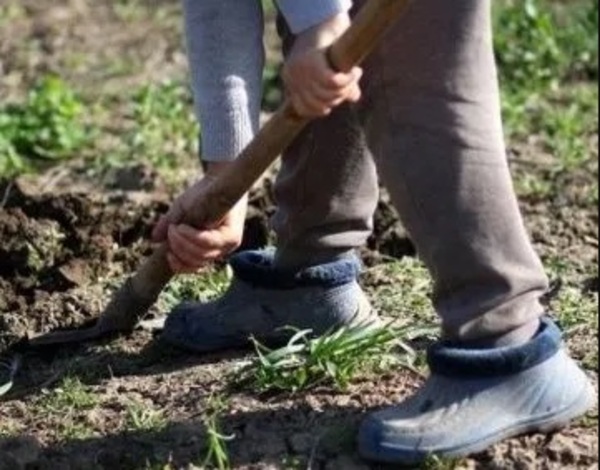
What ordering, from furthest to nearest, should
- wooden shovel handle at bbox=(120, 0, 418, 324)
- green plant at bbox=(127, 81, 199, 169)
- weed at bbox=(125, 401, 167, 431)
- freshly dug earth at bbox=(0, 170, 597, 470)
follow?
green plant at bbox=(127, 81, 199, 169) < weed at bbox=(125, 401, 167, 431) < freshly dug earth at bbox=(0, 170, 597, 470) < wooden shovel handle at bbox=(120, 0, 418, 324)

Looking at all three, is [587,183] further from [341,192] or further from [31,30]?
[31,30]

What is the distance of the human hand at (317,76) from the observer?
3637 millimetres

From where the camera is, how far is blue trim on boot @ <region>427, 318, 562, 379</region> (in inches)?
146

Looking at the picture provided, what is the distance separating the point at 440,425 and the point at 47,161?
3021mm

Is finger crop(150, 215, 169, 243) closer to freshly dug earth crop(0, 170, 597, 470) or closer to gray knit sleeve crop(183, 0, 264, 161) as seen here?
gray knit sleeve crop(183, 0, 264, 161)

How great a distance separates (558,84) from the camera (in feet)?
23.4

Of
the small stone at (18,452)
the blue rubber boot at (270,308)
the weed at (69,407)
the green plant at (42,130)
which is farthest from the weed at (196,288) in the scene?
the green plant at (42,130)

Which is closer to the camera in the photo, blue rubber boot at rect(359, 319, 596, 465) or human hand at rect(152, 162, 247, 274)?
blue rubber boot at rect(359, 319, 596, 465)

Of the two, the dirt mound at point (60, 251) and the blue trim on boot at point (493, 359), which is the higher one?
the blue trim on boot at point (493, 359)

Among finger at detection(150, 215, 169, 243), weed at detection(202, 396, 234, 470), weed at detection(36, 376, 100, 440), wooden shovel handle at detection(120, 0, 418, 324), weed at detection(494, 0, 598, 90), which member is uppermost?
wooden shovel handle at detection(120, 0, 418, 324)

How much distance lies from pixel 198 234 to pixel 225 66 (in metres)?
0.36

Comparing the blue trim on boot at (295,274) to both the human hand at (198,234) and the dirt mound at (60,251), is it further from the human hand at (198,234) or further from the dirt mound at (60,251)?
the dirt mound at (60,251)

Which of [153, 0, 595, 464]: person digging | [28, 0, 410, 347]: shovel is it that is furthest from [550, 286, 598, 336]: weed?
[28, 0, 410, 347]: shovel

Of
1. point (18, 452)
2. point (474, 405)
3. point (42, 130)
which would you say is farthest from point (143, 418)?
point (42, 130)
